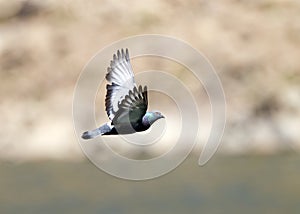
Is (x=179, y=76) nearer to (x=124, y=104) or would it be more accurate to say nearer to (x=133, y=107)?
(x=124, y=104)

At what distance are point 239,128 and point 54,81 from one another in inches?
153

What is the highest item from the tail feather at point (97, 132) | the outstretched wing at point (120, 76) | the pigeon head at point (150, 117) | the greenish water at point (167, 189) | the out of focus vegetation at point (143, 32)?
the out of focus vegetation at point (143, 32)

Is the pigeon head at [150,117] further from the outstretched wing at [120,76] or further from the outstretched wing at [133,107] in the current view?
the outstretched wing at [120,76]

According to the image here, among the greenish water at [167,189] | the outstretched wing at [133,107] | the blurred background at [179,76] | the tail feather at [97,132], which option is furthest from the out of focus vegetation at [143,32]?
the outstretched wing at [133,107]

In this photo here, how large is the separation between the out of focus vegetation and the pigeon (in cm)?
965

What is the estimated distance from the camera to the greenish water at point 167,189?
46.8 ft

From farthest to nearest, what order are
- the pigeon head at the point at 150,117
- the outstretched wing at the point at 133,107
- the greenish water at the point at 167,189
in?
the greenish water at the point at 167,189, the pigeon head at the point at 150,117, the outstretched wing at the point at 133,107

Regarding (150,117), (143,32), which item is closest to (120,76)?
(150,117)

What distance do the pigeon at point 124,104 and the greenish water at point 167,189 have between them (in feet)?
19.4

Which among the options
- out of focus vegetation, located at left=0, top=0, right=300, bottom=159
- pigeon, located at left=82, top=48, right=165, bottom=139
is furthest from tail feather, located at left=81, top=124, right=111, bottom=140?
out of focus vegetation, located at left=0, top=0, right=300, bottom=159

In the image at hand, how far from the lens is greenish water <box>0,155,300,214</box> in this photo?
1425cm

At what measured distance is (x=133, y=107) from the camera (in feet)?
25.2

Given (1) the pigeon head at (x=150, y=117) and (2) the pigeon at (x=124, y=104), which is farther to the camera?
(1) the pigeon head at (x=150, y=117)

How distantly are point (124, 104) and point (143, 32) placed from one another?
12.3 metres
